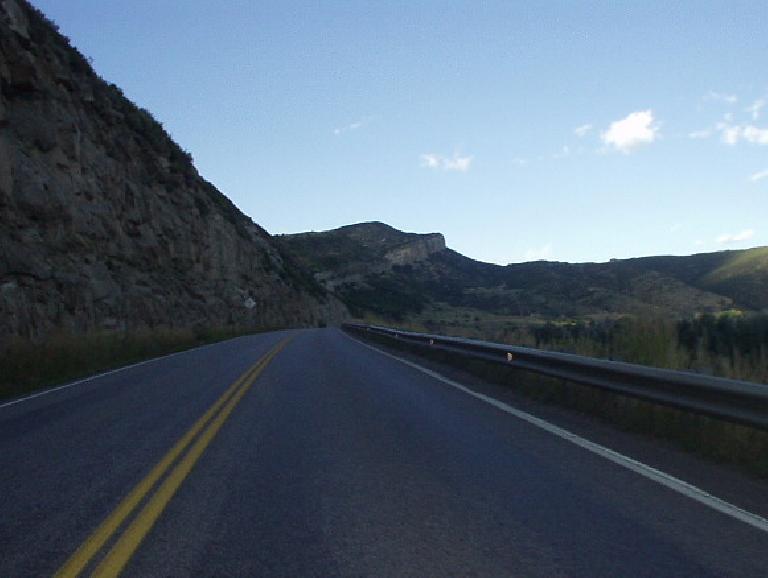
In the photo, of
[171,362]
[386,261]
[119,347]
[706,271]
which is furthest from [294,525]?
[386,261]

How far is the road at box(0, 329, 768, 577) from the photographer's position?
459 cm

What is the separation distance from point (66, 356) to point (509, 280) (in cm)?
7688

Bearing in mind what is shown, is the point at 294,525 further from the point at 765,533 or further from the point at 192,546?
the point at 765,533

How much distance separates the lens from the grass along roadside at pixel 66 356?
16.1m

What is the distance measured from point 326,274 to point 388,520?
5376 inches

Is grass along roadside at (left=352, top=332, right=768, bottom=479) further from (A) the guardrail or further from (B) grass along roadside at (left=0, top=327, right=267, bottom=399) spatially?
(B) grass along roadside at (left=0, top=327, right=267, bottom=399)

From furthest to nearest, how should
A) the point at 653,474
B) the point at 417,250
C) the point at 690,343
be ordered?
the point at 417,250 → the point at 690,343 → the point at 653,474

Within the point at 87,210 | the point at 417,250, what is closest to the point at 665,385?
the point at 87,210

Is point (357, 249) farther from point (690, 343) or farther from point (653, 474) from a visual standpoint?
point (653, 474)

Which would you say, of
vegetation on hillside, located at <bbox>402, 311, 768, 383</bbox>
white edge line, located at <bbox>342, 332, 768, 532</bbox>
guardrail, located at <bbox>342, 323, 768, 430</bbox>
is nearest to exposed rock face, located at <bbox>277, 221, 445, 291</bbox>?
vegetation on hillside, located at <bbox>402, 311, 768, 383</bbox>

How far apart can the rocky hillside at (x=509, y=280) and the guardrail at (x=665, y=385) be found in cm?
301

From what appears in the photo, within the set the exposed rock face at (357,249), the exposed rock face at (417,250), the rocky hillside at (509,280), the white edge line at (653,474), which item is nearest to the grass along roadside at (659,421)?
the white edge line at (653,474)

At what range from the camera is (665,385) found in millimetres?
8156

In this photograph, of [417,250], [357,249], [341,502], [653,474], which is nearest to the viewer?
[341,502]
